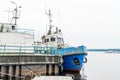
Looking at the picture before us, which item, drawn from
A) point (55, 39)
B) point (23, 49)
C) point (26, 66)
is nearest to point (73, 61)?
point (55, 39)

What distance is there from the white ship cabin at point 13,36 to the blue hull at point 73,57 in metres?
3.50

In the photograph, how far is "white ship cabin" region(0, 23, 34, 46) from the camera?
2501 cm

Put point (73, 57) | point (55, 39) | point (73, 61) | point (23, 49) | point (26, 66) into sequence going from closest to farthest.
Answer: point (26, 66), point (23, 49), point (73, 57), point (73, 61), point (55, 39)

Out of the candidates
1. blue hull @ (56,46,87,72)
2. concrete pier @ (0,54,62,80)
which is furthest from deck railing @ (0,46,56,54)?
blue hull @ (56,46,87,72)

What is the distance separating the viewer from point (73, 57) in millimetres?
26438

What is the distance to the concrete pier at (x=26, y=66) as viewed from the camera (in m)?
18.6

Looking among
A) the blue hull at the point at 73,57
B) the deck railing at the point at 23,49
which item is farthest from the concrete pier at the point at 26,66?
the blue hull at the point at 73,57

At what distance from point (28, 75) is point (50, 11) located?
53.6 feet

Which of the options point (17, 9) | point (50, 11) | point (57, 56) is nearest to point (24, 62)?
point (57, 56)

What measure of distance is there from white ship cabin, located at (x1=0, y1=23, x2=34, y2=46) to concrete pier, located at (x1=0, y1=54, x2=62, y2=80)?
5.35 m

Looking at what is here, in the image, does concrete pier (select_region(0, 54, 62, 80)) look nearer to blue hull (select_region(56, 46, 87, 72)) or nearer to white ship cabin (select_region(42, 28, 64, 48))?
blue hull (select_region(56, 46, 87, 72))

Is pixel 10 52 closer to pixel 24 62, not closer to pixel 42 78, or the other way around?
pixel 24 62

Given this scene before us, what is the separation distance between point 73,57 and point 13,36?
257 inches

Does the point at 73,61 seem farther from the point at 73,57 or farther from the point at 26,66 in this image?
the point at 26,66
